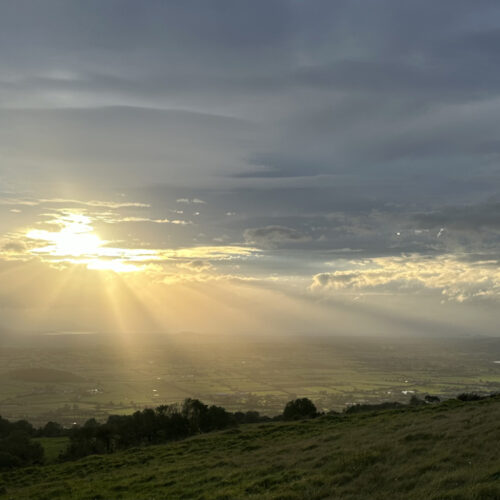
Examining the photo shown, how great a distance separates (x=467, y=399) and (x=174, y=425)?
3728 cm

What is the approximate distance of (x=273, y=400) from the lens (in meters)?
158

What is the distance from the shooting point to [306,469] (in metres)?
22.6

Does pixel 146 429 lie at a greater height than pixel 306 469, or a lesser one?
lesser

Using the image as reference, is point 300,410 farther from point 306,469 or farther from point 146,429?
point 306,469

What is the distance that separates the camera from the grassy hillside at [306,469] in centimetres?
1723

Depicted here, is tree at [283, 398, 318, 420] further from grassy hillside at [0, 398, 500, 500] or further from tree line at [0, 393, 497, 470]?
grassy hillside at [0, 398, 500, 500]

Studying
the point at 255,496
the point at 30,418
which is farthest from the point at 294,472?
the point at 30,418

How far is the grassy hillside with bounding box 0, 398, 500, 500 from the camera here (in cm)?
1723

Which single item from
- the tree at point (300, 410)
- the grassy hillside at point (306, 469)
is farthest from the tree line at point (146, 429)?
the grassy hillside at point (306, 469)

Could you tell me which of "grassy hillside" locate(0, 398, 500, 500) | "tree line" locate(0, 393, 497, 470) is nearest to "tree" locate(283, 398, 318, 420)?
"tree line" locate(0, 393, 497, 470)

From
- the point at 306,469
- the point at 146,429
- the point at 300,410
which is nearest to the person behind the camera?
the point at 306,469

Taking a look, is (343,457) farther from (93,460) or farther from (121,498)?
(93,460)

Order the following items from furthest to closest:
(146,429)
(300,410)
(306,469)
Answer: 1. (300,410)
2. (146,429)
3. (306,469)

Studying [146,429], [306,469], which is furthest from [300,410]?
[306,469]
